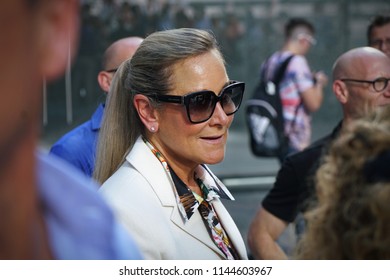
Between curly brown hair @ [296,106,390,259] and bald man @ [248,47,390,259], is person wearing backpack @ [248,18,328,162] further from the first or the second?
curly brown hair @ [296,106,390,259]

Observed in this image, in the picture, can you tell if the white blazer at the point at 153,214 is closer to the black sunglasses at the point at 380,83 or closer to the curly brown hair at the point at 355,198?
the curly brown hair at the point at 355,198

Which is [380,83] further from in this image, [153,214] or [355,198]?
[355,198]

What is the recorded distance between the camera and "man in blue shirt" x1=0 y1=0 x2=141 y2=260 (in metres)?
1.04

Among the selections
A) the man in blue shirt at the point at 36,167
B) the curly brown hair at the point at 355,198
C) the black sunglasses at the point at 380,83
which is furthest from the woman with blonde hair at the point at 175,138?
the black sunglasses at the point at 380,83

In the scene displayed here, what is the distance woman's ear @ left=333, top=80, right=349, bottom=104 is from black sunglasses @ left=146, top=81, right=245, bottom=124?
1132 millimetres

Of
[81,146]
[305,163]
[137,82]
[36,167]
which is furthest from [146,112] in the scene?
[36,167]

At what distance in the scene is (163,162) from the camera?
2.16 meters

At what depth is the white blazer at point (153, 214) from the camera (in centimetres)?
194

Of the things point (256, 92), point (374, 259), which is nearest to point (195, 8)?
point (256, 92)

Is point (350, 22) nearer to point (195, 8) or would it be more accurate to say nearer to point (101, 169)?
point (195, 8)

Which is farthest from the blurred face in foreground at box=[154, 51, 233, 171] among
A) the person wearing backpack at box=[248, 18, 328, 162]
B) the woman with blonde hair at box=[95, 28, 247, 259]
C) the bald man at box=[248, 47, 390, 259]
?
the person wearing backpack at box=[248, 18, 328, 162]

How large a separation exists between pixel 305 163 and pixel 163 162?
1.01 metres
